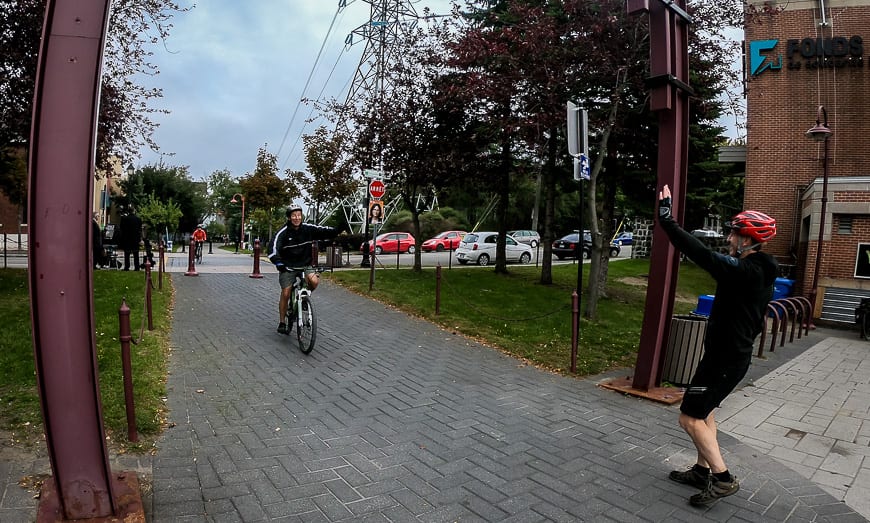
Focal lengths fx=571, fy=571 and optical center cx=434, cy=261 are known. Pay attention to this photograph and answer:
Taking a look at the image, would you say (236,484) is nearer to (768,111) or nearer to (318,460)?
(318,460)

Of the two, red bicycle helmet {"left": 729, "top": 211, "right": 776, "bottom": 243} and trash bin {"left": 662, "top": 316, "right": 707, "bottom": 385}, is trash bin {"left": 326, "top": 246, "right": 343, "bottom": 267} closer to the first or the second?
trash bin {"left": 662, "top": 316, "right": 707, "bottom": 385}

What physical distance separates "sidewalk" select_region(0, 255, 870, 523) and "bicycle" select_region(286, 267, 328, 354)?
22cm

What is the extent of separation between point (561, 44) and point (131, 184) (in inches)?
1905

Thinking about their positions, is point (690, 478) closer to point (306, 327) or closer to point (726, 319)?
point (726, 319)

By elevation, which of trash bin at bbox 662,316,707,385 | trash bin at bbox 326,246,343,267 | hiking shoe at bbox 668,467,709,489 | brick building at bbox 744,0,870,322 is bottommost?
hiking shoe at bbox 668,467,709,489

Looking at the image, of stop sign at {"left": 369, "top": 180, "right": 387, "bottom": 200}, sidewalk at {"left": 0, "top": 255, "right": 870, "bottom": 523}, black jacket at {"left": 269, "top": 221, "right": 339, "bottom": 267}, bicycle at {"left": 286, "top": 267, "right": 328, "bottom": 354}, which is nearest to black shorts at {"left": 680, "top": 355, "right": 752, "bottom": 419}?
sidewalk at {"left": 0, "top": 255, "right": 870, "bottom": 523}

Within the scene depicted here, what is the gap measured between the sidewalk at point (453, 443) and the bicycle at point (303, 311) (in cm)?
22

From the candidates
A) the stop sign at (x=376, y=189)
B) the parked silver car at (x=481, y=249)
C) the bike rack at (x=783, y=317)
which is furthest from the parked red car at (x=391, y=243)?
the bike rack at (x=783, y=317)

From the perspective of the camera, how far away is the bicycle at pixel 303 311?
23.3ft

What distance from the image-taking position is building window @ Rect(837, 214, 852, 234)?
1348cm

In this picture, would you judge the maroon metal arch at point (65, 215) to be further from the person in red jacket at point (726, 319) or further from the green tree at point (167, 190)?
the green tree at point (167, 190)

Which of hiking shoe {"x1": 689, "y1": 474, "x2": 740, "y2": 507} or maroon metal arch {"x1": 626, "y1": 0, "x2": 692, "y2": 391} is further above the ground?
maroon metal arch {"x1": 626, "y1": 0, "x2": 692, "y2": 391}

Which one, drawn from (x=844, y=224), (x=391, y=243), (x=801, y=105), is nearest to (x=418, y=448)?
(x=844, y=224)

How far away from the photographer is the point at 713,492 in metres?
3.55
